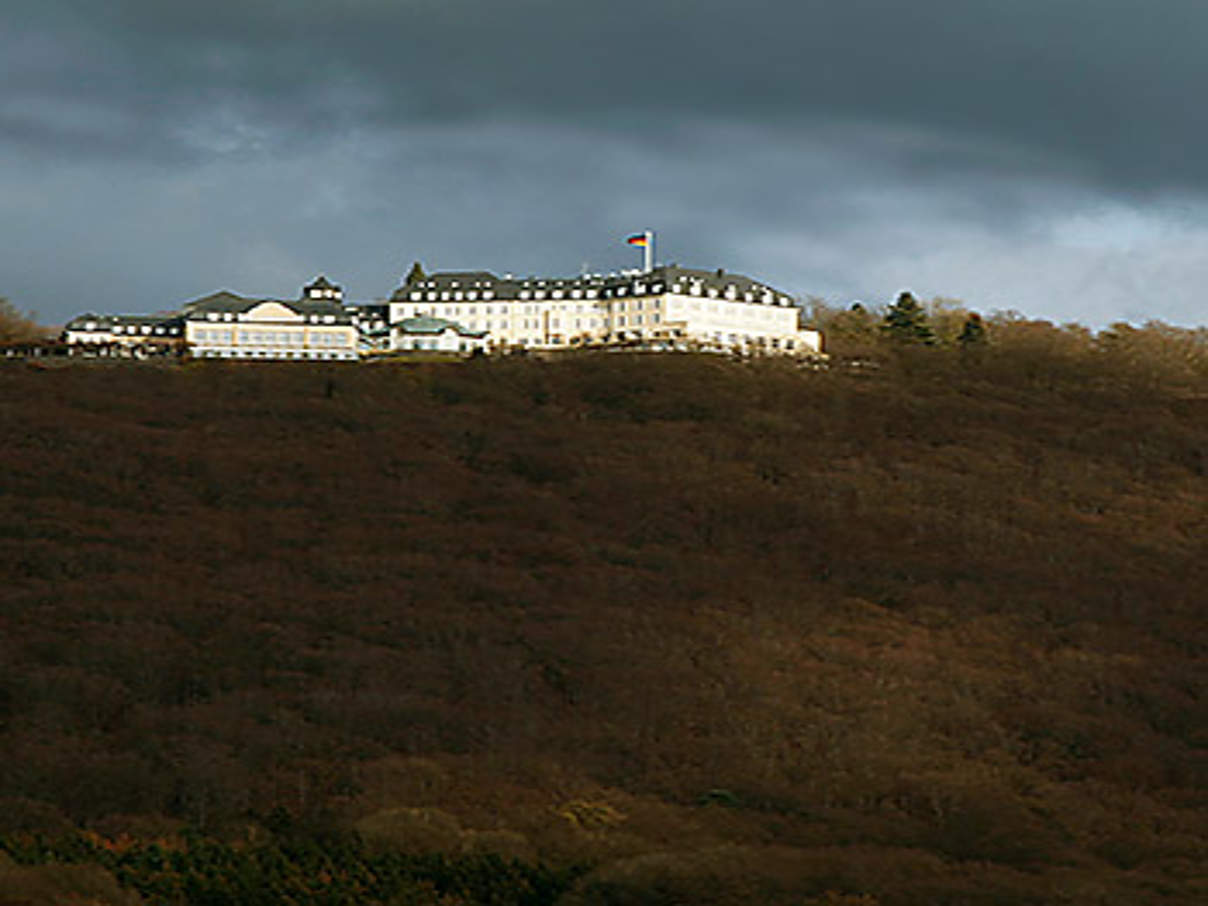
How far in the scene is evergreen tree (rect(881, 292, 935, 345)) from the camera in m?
105

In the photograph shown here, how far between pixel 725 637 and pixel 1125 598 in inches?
549

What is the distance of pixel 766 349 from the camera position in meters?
96.8

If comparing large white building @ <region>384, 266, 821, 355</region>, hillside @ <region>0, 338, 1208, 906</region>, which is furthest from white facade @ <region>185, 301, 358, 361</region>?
hillside @ <region>0, 338, 1208, 906</region>

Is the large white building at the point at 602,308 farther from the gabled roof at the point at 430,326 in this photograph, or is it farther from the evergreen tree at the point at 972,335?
the evergreen tree at the point at 972,335

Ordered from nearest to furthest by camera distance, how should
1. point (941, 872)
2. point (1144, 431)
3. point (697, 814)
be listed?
1. point (941, 872)
2. point (697, 814)
3. point (1144, 431)

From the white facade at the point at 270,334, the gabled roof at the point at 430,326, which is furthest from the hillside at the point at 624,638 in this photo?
the gabled roof at the point at 430,326

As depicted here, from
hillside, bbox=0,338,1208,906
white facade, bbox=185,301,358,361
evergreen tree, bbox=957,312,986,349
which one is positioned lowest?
hillside, bbox=0,338,1208,906

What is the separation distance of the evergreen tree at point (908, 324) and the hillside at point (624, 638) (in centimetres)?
3325

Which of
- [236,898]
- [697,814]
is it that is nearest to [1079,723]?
[697,814]

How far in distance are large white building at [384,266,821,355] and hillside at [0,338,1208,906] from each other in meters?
27.0

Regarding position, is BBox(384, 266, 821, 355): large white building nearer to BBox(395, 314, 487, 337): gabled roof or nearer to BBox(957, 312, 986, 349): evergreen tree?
BBox(395, 314, 487, 337): gabled roof

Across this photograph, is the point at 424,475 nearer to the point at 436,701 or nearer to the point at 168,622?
the point at 168,622

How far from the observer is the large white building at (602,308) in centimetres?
9875

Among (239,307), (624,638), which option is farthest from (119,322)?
(624,638)
